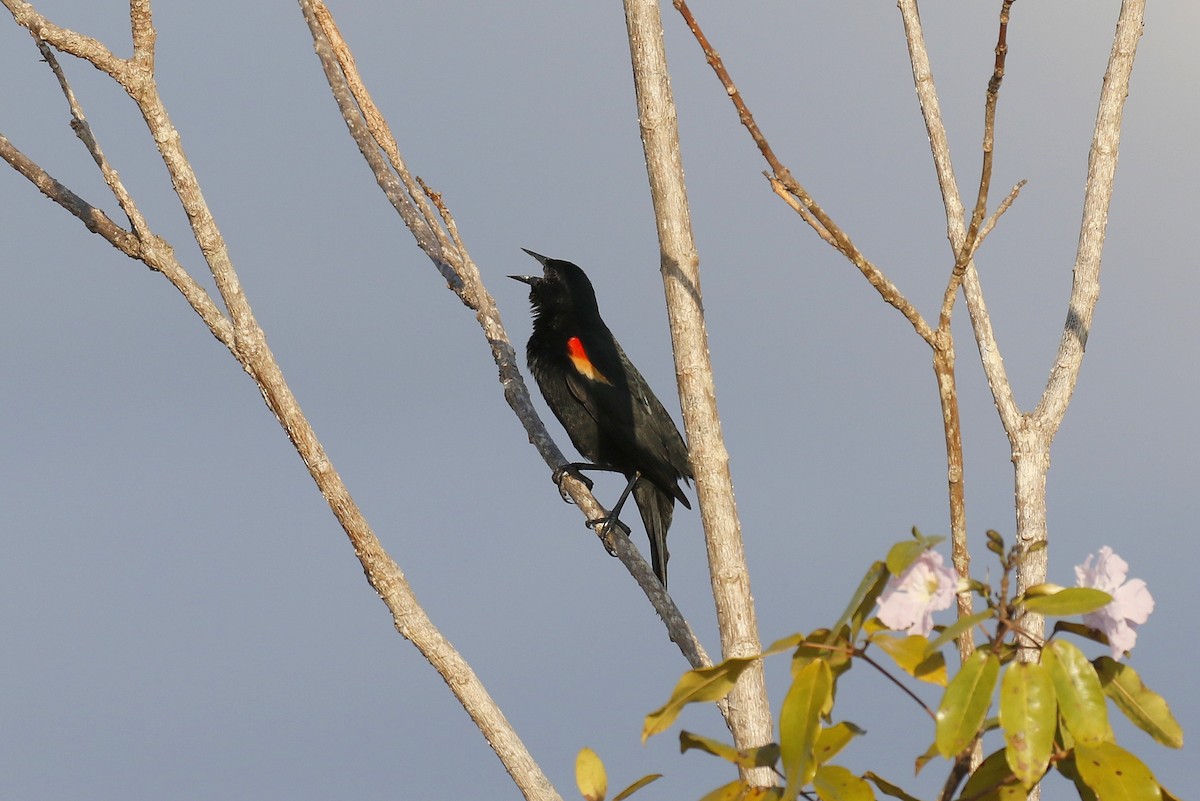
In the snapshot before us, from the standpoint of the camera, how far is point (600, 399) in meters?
6.21

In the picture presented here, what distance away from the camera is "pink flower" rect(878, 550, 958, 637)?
1.65 metres

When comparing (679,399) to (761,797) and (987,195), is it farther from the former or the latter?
(761,797)

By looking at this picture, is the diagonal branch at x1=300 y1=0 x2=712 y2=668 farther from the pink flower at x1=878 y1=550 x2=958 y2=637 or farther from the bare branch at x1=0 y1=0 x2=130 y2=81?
the pink flower at x1=878 y1=550 x2=958 y2=637

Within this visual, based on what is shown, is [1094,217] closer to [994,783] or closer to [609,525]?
[609,525]

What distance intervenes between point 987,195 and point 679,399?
0.84 metres

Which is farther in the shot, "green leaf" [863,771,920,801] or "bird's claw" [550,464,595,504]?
"bird's claw" [550,464,595,504]

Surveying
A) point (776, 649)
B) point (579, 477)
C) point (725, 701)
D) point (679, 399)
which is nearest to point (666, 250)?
point (679, 399)

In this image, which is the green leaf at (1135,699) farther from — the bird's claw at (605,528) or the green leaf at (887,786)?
the bird's claw at (605,528)

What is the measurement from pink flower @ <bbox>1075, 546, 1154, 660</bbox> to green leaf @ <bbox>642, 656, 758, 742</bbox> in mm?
503

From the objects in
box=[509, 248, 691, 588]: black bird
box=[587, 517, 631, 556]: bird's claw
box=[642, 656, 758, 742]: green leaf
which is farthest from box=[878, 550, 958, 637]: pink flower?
box=[509, 248, 691, 588]: black bird

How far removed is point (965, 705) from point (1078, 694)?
5.8 inches

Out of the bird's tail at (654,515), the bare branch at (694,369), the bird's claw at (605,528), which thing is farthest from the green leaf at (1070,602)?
the bird's tail at (654,515)

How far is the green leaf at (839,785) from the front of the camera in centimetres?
170

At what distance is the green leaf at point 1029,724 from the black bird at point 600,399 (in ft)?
12.7
